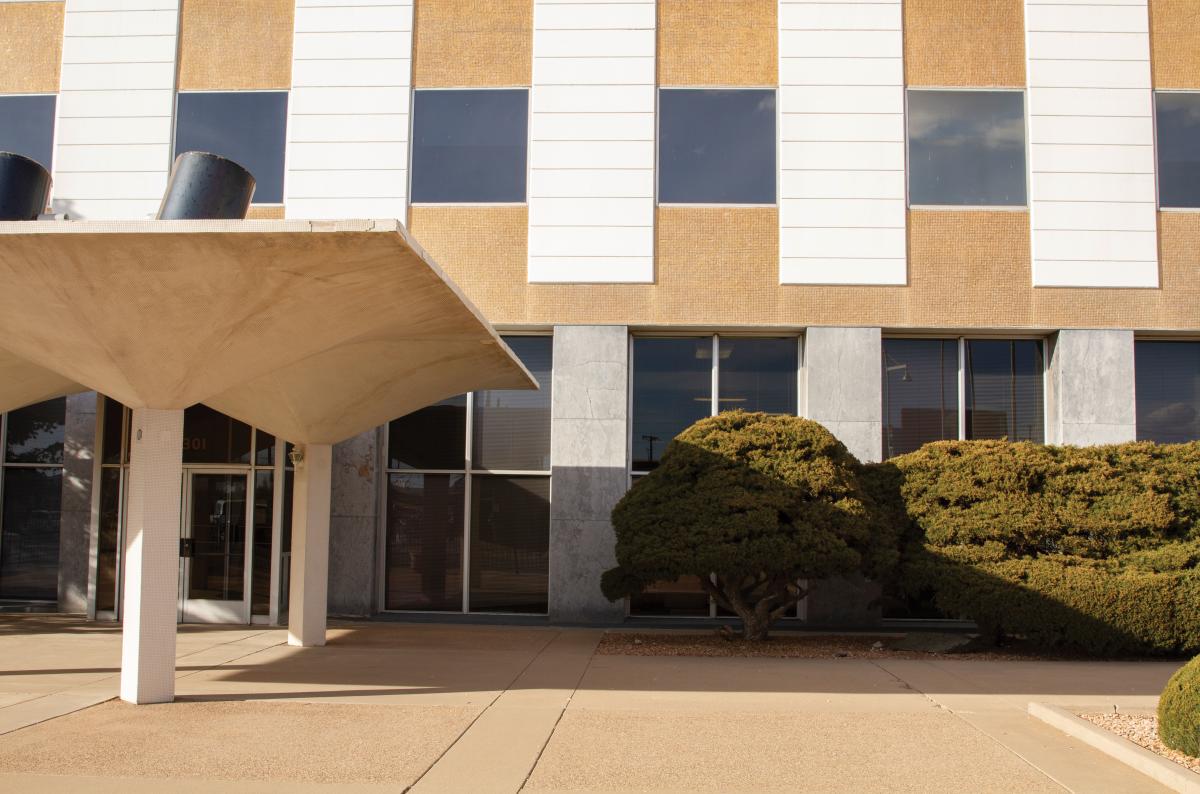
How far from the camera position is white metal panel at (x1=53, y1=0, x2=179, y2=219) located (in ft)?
50.9

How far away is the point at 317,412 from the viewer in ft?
36.6

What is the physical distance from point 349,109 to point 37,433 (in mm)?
7070

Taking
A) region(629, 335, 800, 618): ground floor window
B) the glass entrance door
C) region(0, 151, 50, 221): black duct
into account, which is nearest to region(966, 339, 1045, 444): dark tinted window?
region(629, 335, 800, 618): ground floor window

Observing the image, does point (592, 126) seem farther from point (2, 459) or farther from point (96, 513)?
point (2, 459)

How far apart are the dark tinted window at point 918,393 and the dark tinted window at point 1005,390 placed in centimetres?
26

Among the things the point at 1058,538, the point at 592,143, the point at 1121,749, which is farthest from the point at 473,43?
the point at 1121,749

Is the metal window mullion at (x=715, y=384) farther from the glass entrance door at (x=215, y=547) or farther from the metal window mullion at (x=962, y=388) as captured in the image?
the glass entrance door at (x=215, y=547)

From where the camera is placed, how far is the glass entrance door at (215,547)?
567 inches

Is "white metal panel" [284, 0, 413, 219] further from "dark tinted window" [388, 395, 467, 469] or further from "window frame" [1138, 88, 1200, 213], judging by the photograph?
"window frame" [1138, 88, 1200, 213]

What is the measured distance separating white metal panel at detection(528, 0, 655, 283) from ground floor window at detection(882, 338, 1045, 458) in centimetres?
405

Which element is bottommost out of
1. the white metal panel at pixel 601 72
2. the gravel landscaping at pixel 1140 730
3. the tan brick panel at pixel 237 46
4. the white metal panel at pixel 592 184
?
the gravel landscaping at pixel 1140 730

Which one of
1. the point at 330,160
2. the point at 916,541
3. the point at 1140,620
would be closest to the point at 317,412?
the point at 330,160

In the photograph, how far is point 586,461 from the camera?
14625 mm

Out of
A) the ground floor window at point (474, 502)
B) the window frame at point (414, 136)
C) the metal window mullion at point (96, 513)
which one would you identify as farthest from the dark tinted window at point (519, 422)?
the metal window mullion at point (96, 513)
